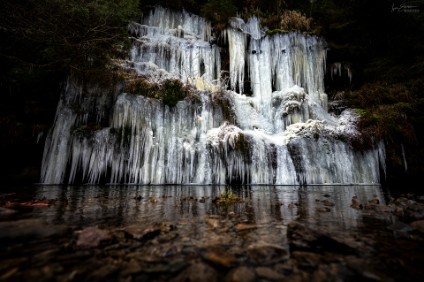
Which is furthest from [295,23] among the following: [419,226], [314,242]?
[314,242]

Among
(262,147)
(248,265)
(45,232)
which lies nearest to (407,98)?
(262,147)

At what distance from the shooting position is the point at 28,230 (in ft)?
7.23

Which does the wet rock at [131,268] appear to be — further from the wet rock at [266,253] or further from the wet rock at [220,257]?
the wet rock at [266,253]

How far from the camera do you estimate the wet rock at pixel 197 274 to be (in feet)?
4.61

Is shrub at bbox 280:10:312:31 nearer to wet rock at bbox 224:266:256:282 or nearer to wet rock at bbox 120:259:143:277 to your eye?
wet rock at bbox 224:266:256:282

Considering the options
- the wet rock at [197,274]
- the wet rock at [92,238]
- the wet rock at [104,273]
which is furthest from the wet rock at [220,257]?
the wet rock at [92,238]

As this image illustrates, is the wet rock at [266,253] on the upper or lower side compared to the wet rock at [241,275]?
upper

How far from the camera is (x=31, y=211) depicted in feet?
10.7

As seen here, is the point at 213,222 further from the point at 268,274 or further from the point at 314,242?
the point at 268,274

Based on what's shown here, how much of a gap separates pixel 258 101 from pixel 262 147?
201 inches

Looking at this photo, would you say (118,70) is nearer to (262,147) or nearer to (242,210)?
(262,147)

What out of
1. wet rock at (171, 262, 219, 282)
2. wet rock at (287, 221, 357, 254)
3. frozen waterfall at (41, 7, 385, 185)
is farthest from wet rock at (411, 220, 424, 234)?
frozen waterfall at (41, 7, 385, 185)

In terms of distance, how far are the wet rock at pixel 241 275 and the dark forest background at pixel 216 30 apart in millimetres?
9670

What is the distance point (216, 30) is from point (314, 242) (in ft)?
54.8
